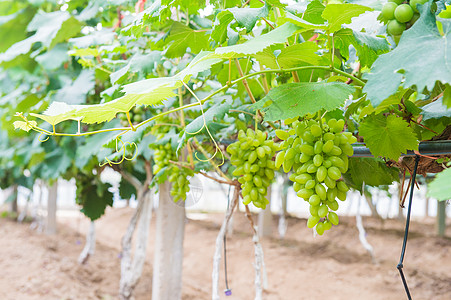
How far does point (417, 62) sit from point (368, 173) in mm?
431

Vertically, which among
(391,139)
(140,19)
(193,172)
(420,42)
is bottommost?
(193,172)

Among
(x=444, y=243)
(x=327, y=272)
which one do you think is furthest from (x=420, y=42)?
(x=444, y=243)

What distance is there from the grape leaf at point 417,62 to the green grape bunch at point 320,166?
191mm

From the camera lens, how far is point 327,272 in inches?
211

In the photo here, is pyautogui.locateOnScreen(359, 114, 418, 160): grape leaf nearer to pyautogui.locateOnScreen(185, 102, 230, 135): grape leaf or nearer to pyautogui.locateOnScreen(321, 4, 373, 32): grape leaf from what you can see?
pyautogui.locateOnScreen(321, 4, 373, 32): grape leaf

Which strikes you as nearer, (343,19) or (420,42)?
(420,42)

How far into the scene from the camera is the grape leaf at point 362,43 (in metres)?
0.70

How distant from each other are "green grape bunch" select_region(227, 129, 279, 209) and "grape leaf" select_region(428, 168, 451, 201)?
17.8 inches

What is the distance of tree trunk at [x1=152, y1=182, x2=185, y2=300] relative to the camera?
2.52 m

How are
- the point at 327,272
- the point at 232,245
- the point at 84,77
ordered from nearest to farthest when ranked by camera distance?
the point at 84,77, the point at 327,272, the point at 232,245

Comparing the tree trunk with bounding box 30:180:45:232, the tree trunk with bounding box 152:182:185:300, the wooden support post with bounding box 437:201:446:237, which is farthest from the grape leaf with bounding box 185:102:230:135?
the tree trunk with bounding box 30:180:45:232

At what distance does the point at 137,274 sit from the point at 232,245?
410 centimetres

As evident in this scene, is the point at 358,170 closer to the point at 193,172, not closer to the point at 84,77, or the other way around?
the point at 193,172

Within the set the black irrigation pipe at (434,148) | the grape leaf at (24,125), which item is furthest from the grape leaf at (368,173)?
the grape leaf at (24,125)
